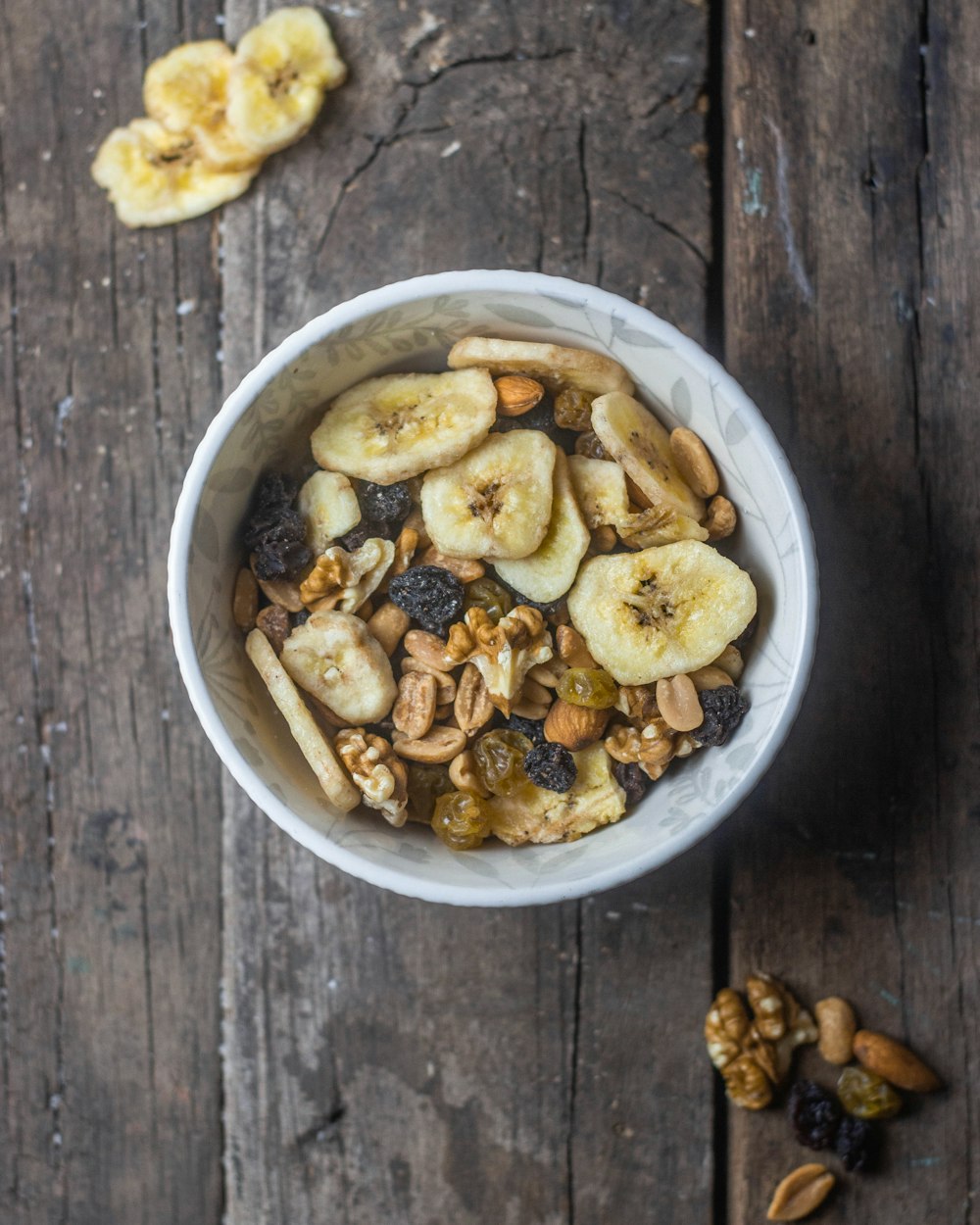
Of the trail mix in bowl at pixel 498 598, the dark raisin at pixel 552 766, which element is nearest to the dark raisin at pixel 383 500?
the trail mix in bowl at pixel 498 598

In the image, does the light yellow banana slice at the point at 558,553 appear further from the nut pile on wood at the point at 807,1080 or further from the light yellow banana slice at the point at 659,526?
the nut pile on wood at the point at 807,1080

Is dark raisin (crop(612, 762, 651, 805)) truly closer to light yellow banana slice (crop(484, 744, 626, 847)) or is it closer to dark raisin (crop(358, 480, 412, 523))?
light yellow banana slice (crop(484, 744, 626, 847))

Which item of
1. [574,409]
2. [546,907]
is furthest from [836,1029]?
[574,409]

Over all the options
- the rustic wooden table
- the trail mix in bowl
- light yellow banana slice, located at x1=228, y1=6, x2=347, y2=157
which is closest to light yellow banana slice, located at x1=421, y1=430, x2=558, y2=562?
the trail mix in bowl

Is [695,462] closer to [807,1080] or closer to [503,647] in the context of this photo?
[503,647]

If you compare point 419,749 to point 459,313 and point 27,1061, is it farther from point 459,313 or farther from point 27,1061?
point 27,1061

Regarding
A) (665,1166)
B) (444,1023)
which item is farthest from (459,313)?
(665,1166)

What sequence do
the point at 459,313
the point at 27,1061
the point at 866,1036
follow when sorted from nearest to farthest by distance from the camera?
the point at 459,313 → the point at 866,1036 → the point at 27,1061
